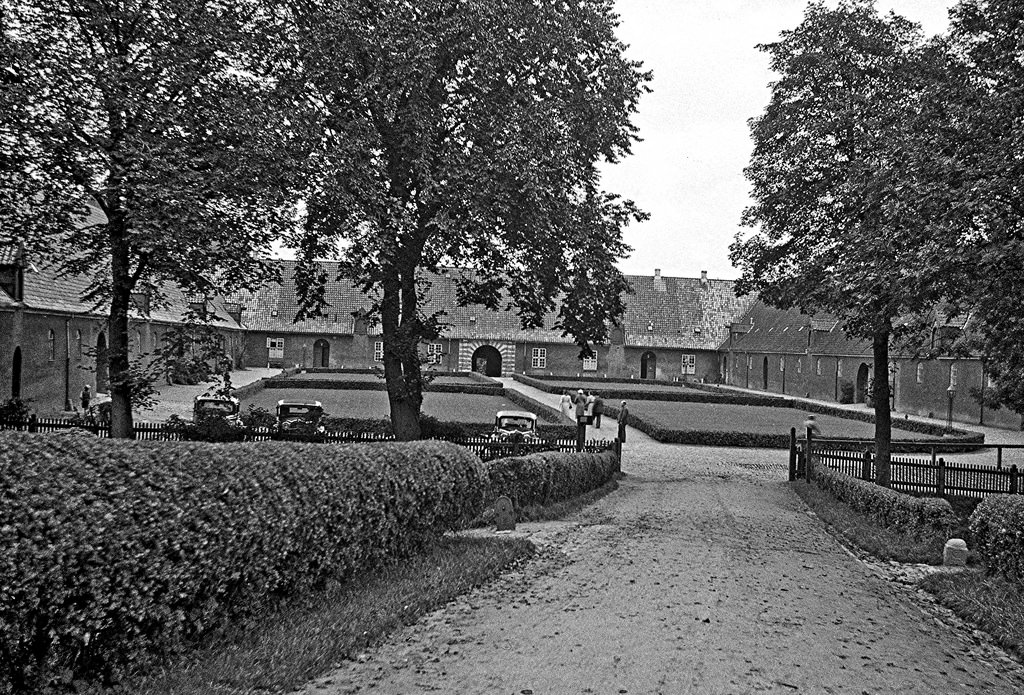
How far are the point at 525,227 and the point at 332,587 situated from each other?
1109 cm

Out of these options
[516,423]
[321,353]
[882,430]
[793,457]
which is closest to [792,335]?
[321,353]

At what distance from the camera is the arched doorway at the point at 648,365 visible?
74562mm

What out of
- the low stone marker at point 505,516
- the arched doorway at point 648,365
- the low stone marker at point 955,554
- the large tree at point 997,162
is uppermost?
the large tree at point 997,162

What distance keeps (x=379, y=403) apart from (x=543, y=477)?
80.1ft

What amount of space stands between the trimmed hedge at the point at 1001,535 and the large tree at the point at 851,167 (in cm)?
379

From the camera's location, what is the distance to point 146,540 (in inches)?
248

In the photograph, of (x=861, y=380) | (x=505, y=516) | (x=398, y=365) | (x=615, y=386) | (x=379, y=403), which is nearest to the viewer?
(x=505, y=516)

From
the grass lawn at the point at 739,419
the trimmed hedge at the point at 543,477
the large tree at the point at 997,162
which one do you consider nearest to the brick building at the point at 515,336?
the grass lawn at the point at 739,419

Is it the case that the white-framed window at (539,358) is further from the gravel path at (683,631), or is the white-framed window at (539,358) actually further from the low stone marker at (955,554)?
the low stone marker at (955,554)

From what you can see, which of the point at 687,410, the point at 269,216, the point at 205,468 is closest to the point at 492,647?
the point at 205,468

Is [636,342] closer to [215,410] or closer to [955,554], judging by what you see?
[215,410]

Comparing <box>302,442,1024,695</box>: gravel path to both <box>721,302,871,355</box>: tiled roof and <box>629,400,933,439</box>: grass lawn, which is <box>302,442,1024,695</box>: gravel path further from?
<box>721,302,871,355</box>: tiled roof

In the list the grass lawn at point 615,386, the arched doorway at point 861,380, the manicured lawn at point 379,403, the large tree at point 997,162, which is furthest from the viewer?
the grass lawn at point 615,386

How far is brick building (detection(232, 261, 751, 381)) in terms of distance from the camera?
2736 inches
